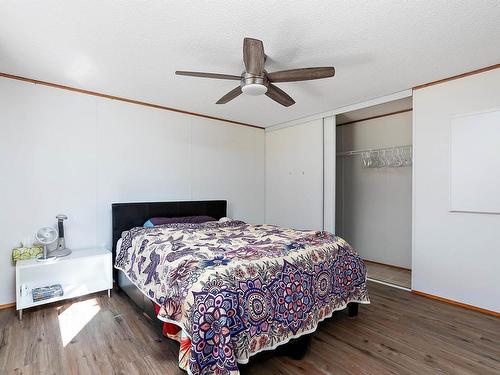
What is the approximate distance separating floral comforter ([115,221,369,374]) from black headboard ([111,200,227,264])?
0.75 meters

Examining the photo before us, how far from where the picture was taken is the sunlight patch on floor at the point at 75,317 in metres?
2.31

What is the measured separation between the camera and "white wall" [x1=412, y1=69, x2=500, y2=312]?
8.93 ft

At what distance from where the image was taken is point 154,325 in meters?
2.41

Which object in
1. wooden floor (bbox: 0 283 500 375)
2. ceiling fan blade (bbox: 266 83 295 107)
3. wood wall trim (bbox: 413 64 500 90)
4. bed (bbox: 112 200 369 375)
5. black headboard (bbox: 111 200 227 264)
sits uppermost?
wood wall trim (bbox: 413 64 500 90)

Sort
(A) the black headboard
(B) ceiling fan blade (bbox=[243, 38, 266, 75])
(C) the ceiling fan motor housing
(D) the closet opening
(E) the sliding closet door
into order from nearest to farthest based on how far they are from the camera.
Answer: (B) ceiling fan blade (bbox=[243, 38, 266, 75]), (C) the ceiling fan motor housing, (A) the black headboard, (D) the closet opening, (E) the sliding closet door

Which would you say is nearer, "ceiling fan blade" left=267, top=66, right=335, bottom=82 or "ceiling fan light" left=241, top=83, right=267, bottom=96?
"ceiling fan blade" left=267, top=66, right=335, bottom=82

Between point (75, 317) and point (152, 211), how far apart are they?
57.9 inches

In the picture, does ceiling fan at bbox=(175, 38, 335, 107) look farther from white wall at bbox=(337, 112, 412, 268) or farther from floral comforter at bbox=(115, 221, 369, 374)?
white wall at bbox=(337, 112, 412, 268)

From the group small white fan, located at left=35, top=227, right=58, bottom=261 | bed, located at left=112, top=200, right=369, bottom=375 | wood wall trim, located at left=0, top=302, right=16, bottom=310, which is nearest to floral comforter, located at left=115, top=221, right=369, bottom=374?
bed, located at left=112, top=200, right=369, bottom=375

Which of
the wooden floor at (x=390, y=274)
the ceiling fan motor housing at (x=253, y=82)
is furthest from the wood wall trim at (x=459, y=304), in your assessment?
the ceiling fan motor housing at (x=253, y=82)

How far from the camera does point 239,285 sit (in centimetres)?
170

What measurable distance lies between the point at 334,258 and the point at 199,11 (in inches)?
86.2

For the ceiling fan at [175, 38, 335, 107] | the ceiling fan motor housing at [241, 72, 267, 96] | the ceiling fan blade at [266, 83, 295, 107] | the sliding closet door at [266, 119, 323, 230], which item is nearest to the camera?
the ceiling fan at [175, 38, 335, 107]

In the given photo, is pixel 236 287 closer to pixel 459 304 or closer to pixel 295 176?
pixel 459 304
